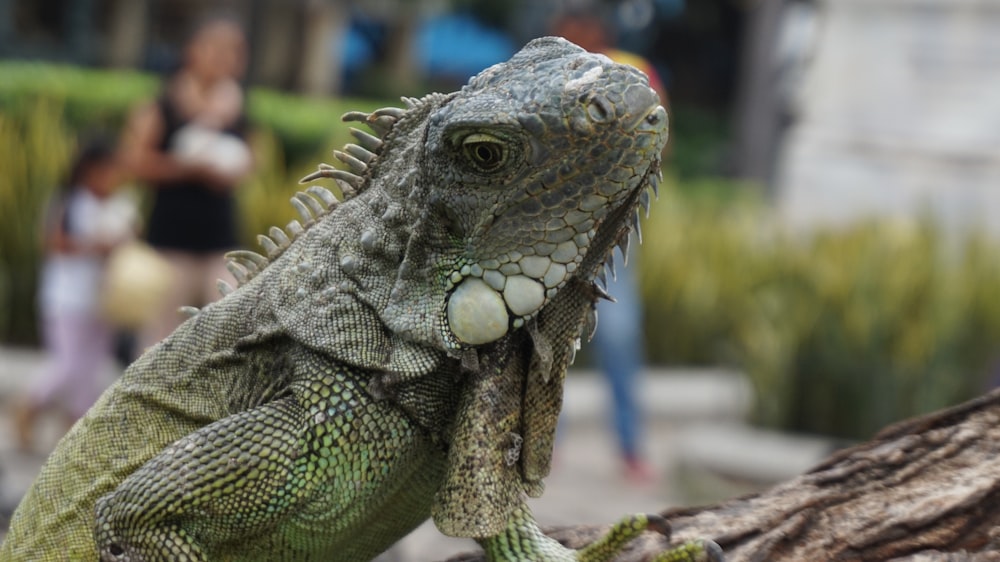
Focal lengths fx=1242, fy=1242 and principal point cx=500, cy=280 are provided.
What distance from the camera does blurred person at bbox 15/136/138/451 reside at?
721cm

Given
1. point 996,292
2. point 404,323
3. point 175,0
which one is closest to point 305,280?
point 404,323

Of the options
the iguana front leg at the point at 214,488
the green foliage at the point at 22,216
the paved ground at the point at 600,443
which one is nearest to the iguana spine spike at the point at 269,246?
the iguana front leg at the point at 214,488

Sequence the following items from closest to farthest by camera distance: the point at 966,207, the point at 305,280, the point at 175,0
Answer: the point at 305,280, the point at 966,207, the point at 175,0

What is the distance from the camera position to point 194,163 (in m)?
6.97

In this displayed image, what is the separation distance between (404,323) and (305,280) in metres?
0.24

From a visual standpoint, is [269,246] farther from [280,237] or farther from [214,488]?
[214,488]

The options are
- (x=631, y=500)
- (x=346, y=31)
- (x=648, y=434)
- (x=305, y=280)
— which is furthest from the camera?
(x=346, y=31)

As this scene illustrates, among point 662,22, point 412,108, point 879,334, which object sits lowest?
point 879,334

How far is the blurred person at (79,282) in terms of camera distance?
7211 mm

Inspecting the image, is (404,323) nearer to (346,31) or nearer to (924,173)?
(924,173)

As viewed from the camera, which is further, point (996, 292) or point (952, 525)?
point (996, 292)

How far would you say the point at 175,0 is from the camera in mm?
34219

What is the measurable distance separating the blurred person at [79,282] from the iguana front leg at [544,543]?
5.40 metres

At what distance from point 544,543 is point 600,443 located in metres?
7.02
